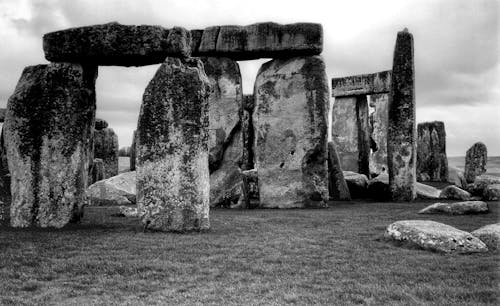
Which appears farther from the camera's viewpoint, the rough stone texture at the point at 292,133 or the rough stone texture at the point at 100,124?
the rough stone texture at the point at 100,124

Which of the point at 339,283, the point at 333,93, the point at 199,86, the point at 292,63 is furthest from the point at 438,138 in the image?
the point at 339,283

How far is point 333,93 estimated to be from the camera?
19422mm

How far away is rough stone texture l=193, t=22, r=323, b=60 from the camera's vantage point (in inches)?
450

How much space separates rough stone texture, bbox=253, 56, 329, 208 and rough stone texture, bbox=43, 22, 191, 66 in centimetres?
473

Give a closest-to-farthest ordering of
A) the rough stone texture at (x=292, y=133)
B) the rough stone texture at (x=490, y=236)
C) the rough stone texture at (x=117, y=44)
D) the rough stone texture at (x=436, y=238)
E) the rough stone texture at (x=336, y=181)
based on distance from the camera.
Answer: the rough stone texture at (x=436, y=238) → the rough stone texture at (x=490, y=236) → the rough stone texture at (x=117, y=44) → the rough stone texture at (x=292, y=133) → the rough stone texture at (x=336, y=181)

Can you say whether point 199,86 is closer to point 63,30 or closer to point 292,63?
point 63,30

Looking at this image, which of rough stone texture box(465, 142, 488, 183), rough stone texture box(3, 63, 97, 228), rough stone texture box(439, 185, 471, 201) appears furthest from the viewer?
rough stone texture box(465, 142, 488, 183)

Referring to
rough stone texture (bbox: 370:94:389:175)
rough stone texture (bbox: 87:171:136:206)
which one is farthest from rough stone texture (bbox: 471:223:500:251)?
rough stone texture (bbox: 370:94:389:175)

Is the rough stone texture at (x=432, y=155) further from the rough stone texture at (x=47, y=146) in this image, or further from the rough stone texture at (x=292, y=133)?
the rough stone texture at (x=47, y=146)

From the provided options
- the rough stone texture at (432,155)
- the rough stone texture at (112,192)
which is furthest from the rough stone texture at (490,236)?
the rough stone texture at (432,155)

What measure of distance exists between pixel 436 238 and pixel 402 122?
7.83 meters

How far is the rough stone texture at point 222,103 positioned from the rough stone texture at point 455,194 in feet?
18.2

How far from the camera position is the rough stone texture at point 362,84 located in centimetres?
1809

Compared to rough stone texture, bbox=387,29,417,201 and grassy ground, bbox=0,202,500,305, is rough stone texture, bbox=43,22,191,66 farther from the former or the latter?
rough stone texture, bbox=387,29,417,201
